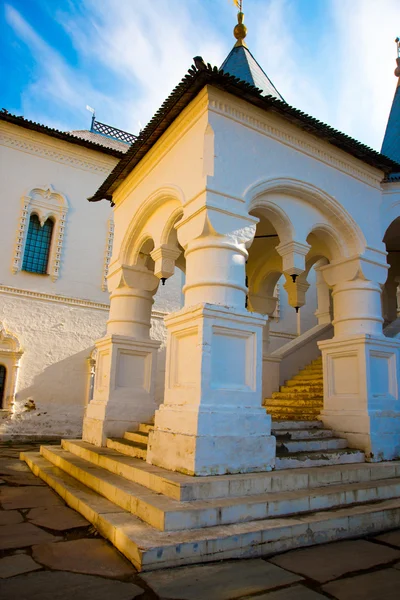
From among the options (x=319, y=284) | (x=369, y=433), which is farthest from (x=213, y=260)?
(x=319, y=284)

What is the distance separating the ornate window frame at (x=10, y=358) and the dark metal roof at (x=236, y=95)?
6.86m

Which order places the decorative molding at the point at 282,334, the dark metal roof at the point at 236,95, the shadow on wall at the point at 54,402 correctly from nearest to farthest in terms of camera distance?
Answer: 1. the dark metal roof at the point at 236,95
2. the shadow on wall at the point at 54,402
3. the decorative molding at the point at 282,334

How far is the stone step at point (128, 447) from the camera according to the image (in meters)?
4.74

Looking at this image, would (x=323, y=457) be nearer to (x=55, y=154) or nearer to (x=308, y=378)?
(x=308, y=378)

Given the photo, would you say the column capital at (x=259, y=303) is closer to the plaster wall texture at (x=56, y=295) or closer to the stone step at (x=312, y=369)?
the stone step at (x=312, y=369)

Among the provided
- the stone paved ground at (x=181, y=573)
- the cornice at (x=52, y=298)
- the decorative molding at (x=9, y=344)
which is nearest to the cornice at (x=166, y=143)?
the stone paved ground at (x=181, y=573)

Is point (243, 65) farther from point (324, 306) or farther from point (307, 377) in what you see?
point (324, 306)

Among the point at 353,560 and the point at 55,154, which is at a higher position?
the point at 55,154

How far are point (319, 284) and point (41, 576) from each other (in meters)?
9.74

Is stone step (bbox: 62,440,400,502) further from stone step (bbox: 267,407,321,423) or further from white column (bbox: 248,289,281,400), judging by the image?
white column (bbox: 248,289,281,400)

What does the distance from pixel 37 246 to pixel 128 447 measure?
9.11 m

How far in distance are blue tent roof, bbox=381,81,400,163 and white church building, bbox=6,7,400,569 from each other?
5cm

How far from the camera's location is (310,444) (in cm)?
485

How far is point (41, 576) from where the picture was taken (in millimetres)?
2531
